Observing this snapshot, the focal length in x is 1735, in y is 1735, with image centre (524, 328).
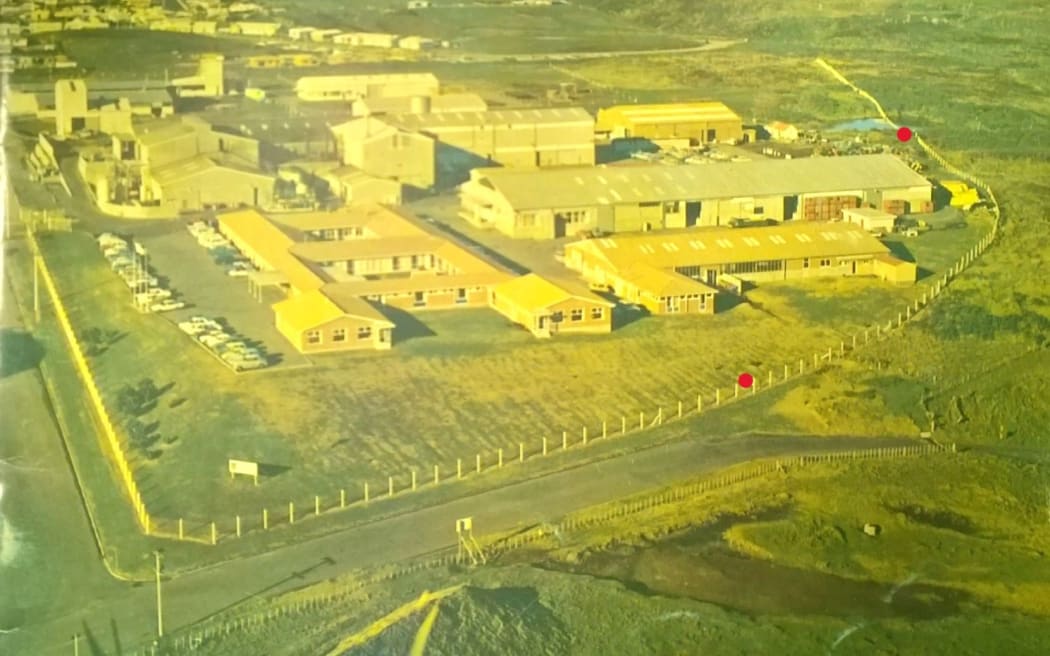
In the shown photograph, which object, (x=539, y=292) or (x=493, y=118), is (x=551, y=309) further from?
(x=493, y=118)

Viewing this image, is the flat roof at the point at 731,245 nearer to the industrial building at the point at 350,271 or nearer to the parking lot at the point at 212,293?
the industrial building at the point at 350,271

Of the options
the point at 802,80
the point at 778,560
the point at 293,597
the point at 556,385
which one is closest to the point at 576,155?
the point at 802,80

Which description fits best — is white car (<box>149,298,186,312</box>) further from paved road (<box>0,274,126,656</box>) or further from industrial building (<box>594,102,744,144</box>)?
industrial building (<box>594,102,744,144</box>)

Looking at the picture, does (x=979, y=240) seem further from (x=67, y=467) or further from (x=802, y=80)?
(x=67, y=467)

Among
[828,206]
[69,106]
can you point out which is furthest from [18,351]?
[828,206]

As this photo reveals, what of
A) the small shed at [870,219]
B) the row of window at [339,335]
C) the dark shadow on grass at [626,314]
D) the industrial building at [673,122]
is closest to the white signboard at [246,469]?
the row of window at [339,335]
